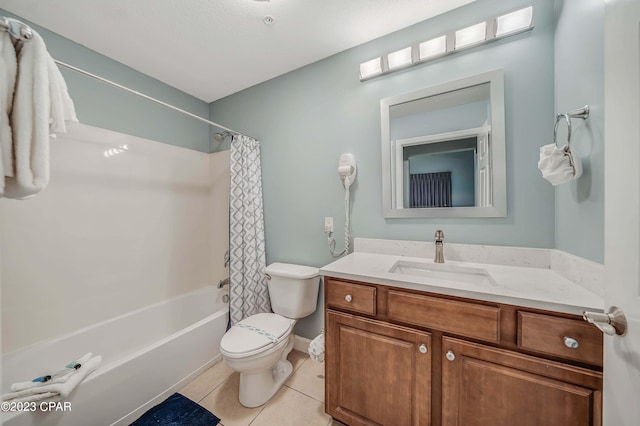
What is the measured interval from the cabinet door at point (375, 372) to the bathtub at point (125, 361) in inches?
42.2

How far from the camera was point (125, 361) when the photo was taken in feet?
4.16

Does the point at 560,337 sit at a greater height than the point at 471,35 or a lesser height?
lesser

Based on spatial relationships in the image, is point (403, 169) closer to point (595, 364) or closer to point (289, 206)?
point (289, 206)

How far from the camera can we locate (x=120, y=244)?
1.79 meters

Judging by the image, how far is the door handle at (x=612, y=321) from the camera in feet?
1.65

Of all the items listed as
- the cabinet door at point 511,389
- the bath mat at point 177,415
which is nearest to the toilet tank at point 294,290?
the bath mat at point 177,415

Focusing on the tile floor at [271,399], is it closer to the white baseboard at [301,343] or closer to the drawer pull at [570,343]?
the white baseboard at [301,343]

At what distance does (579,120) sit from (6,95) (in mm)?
2113

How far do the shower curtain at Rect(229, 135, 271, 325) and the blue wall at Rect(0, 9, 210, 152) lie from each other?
70cm

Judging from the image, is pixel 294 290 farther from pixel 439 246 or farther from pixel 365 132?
pixel 365 132

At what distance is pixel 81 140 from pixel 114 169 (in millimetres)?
257

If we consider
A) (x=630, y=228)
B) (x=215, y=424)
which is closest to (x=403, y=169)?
(x=630, y=228)

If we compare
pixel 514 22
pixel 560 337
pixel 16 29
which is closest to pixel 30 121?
pixel 16 29

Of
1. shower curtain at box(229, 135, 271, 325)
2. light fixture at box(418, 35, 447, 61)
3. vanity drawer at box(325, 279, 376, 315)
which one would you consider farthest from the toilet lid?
light fixture at box(418, 35, 447, 61)
